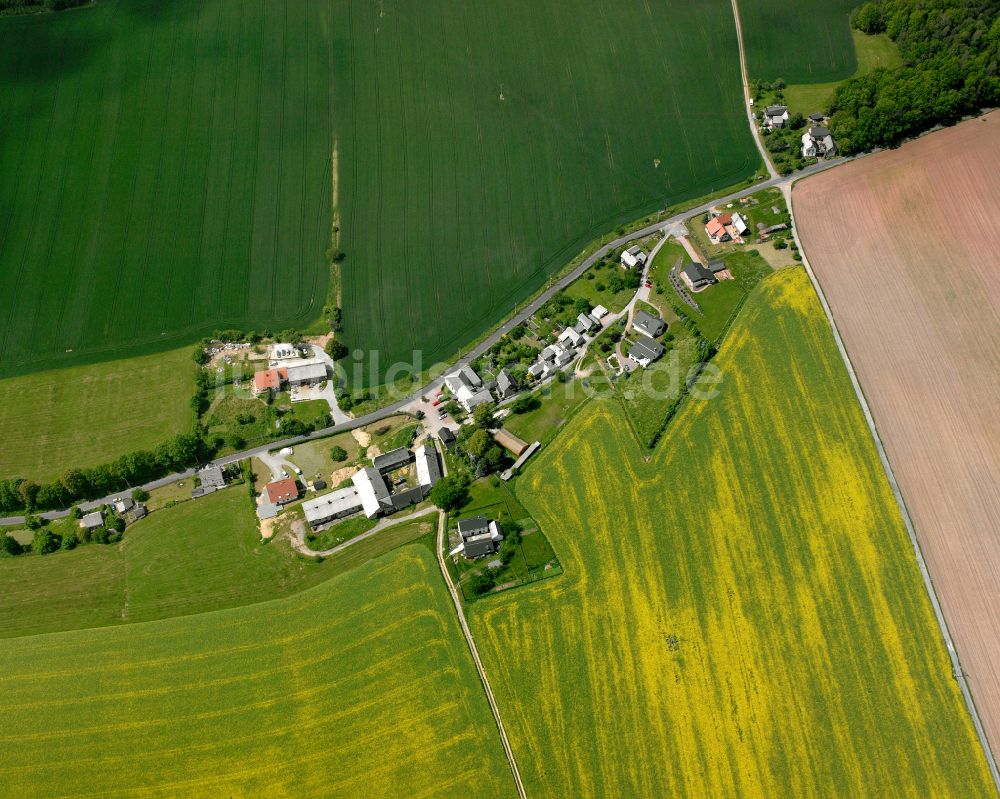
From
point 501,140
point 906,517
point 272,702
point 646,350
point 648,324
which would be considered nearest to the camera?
point 272,702

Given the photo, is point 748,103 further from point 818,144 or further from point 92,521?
point 92,521

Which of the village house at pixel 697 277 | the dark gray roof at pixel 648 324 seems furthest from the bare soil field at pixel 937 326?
the dark gray roof at pixel 648 324

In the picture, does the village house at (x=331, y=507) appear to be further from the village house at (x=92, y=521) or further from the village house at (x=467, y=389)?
the village house at (x=92, y=521)

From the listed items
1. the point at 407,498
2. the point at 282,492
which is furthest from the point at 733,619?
the point at 282,492

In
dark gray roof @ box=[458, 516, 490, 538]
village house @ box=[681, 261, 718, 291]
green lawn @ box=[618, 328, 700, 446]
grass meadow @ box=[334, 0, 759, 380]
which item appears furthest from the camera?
grass meadow @ box=[334, 0, 759, 380]

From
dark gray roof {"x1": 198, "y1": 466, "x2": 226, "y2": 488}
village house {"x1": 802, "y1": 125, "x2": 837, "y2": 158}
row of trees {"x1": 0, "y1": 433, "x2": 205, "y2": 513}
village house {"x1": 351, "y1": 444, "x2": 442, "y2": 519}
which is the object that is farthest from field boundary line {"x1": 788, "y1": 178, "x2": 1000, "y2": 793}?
row of trees {"x1": 0, "y1": 433, "x2": 205, "y2": 513}

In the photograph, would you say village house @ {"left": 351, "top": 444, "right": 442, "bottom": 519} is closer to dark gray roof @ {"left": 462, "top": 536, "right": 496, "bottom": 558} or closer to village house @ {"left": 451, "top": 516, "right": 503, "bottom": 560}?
village house @ {"left": 451, "top": 516, "right": 503, "bottom": 560}
